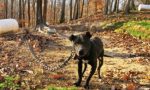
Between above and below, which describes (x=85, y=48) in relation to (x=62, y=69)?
above

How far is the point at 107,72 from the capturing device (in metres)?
12.5

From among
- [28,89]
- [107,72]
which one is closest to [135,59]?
[107,72]

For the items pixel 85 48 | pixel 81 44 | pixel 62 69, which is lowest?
pixel 62 69

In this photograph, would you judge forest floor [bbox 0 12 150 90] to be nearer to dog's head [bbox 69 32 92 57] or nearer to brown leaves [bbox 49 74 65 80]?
brown leaves [bbox 49 74 65 80]

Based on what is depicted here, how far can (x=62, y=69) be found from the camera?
1258 centimetres

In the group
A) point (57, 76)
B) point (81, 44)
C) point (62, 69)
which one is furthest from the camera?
point (62, 69)

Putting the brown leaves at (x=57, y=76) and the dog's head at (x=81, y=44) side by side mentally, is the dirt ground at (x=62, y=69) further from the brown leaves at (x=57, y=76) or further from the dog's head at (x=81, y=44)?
the dog's head at (x=81, y=44)

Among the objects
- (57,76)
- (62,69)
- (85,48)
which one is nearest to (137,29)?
(62,69)

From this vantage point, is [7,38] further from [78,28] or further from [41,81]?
[78,28]

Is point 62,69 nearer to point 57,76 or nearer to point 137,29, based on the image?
point 57,76

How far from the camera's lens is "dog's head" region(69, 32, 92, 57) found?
8.84m

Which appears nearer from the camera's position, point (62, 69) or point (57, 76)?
point (57, 76)

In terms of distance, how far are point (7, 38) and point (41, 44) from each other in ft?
8.71

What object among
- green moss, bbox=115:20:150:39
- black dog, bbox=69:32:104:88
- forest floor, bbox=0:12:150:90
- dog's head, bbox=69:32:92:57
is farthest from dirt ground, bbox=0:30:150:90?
green moss, bbox=115:20:150:39
